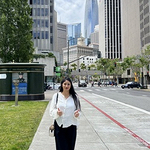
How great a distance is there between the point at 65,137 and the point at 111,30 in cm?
15997

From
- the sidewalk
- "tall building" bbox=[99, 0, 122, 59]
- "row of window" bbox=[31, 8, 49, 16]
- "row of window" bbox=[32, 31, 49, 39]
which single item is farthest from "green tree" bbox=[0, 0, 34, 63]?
"tall building" bbox=[99, 0, 122, 59]

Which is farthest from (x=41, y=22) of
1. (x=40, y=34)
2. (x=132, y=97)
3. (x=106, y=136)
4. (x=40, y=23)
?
(x=106, y=136)

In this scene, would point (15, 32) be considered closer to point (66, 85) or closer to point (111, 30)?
point (66, 85)

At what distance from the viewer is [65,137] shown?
3.69 meters

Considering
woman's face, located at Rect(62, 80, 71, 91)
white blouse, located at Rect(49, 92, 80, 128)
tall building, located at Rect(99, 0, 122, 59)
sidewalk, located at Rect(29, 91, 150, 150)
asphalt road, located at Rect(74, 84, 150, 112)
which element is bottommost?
asphalt road, located at Rect(74, 84, 150, 112)

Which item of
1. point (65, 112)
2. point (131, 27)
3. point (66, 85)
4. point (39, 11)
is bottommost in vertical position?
point (65, 112)

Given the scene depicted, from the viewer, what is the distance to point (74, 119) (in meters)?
3.71

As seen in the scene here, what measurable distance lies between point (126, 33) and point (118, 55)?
55.6m

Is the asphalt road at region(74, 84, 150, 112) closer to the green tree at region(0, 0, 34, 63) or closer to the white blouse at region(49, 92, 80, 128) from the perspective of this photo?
the white blouse at region(49, 92, 80, 128)

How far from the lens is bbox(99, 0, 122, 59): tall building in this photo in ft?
520

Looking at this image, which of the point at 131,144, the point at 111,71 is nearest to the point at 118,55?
the point at 111,71

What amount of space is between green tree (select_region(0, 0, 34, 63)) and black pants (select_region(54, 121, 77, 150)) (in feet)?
72.0

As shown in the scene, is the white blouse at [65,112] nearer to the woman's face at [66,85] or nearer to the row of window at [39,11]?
the woman's face at [66,85]

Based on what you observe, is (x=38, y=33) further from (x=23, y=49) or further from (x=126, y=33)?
(x=126, y=33)
